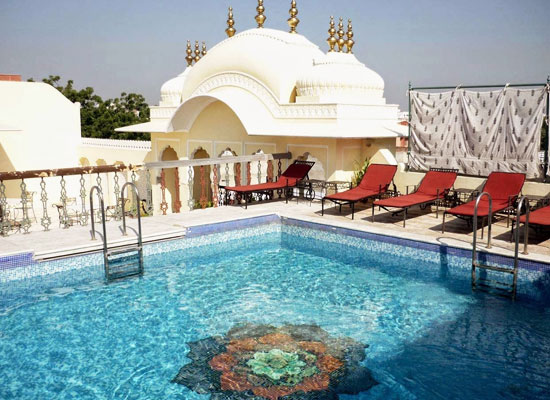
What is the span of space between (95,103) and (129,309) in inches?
1322

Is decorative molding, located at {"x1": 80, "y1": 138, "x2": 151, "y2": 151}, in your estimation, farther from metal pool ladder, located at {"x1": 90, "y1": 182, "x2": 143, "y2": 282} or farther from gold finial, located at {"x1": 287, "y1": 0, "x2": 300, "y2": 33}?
metal pool ladder, located at {"x1": 90, "y1": 182, "x2": 143, "y2": 282}

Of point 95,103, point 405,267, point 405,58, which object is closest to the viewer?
point 405,267

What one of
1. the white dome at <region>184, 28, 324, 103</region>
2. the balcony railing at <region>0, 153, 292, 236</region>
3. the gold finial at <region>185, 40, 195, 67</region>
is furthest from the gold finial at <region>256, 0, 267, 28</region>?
the balcony railing at <region>0, 153, 292, 236</region>

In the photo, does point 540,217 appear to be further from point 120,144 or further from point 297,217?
point 120,144

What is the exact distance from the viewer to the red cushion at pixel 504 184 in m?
9.38

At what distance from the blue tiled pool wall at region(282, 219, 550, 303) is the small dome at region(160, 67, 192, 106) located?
411 inches

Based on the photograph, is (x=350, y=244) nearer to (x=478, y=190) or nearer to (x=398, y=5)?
(x=478, y=190)

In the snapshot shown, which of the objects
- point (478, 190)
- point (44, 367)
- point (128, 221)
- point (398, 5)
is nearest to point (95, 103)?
point (398, 5)

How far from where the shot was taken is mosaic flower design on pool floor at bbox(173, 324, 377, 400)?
189 inches

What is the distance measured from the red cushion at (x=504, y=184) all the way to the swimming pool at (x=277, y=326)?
6.84ft

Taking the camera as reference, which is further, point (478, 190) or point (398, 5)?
point (398, 5)

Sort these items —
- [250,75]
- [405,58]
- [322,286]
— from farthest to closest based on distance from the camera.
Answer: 1. [405,58]
2. [250,75]
3. [322,286]

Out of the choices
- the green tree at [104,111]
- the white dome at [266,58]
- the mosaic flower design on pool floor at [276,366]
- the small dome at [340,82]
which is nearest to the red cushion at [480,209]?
the mosaic flower design on pool floor at [276,366]

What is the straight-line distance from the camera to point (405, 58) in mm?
24297
